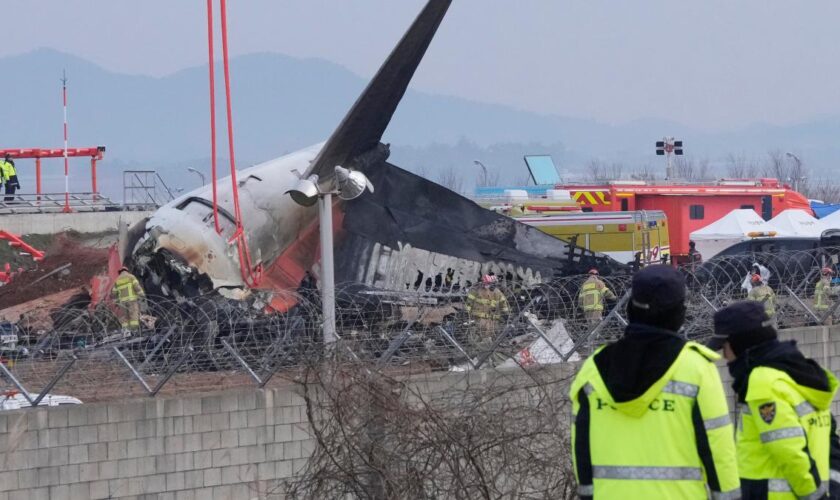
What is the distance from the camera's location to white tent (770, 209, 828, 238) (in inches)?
1257

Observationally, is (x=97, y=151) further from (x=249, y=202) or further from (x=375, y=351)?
(x=375, y=351)

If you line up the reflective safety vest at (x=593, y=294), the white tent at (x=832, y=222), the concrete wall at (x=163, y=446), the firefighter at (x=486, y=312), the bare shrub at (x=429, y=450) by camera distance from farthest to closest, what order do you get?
the white tent at (x=832, y=222), the reflective safety vest at (x=593, y=294), the firefighter at (x=486, y=312), the concrete wall at (x=163, y=446), the bare shrub at (x=429, y=450)

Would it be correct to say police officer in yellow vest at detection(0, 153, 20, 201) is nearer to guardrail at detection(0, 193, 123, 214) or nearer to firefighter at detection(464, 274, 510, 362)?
guardrail at detection(0, 193, 123, 214)

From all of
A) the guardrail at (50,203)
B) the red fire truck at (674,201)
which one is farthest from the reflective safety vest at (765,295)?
the guardrail at (50,203)

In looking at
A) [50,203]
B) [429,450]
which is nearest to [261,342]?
[429,450]

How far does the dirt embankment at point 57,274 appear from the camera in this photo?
25203 mm

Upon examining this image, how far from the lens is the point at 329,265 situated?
1297 centimetres

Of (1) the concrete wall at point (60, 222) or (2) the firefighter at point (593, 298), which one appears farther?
(1) the concrete wall at point (60, 222)

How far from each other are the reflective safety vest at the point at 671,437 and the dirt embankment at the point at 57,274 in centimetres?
2125

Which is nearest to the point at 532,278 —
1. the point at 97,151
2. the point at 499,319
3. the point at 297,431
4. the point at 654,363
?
the point at 499,319

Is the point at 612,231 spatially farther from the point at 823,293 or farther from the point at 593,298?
the point at 593,298

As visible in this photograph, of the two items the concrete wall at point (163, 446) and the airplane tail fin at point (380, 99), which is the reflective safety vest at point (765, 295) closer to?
the concrete wall at point (163, 446)

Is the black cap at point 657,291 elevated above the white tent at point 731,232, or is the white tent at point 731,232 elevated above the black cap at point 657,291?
the white tent at point 731,232

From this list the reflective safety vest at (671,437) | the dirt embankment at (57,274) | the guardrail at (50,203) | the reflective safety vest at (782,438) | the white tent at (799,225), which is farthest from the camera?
the guardrail at (50,203)
